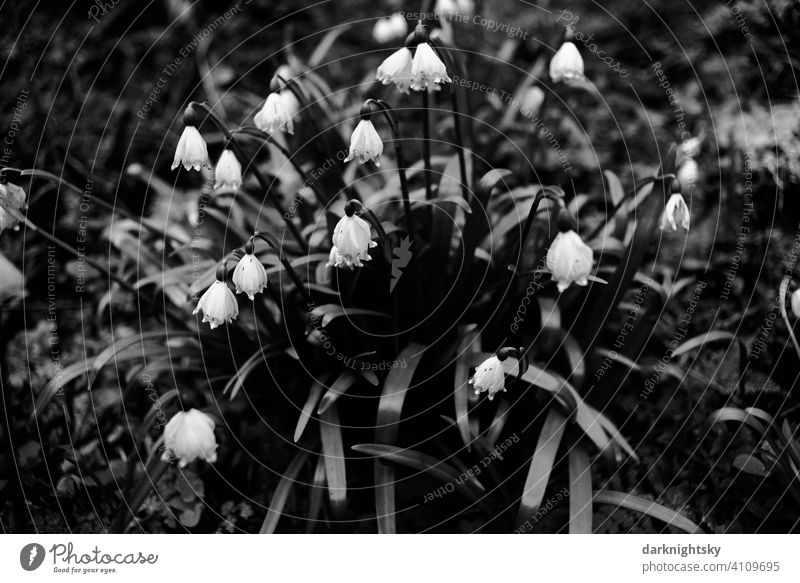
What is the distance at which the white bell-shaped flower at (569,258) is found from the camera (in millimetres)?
2295

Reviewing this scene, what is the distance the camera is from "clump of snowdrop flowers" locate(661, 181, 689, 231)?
2.54m

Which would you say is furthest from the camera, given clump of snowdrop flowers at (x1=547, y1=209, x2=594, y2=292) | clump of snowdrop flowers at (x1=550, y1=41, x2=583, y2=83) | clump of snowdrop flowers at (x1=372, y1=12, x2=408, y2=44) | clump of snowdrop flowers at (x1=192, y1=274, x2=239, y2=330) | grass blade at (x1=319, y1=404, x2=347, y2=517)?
clump of snowdrop flowers at (x1=372, y1=12, x2=408, y2=44)

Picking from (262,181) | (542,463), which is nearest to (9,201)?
(262,181)

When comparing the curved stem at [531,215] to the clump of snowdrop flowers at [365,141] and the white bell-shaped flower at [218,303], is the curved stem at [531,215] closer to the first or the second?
the clump of snowdrop flowers at [365,141]

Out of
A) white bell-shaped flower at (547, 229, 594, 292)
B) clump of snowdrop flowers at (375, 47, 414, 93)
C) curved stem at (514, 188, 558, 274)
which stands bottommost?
white bell-shaped flower at (547, 229, 594, 292)

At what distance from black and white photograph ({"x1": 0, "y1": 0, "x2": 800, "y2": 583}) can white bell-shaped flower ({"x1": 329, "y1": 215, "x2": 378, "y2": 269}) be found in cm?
1

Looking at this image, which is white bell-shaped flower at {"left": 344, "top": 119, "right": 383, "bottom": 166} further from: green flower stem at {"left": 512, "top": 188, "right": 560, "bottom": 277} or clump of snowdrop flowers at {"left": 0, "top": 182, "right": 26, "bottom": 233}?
clump of snowdrop flowers at {"left": 0, "top": 182, "right": 26, "bottom": 233}

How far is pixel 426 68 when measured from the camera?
8.13 feet

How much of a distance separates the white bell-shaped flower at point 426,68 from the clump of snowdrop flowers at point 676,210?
857 millimetres

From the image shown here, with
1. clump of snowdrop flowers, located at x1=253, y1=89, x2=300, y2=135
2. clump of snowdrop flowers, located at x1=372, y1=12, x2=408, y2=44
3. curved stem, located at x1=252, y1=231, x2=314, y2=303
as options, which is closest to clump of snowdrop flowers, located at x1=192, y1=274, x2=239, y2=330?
curved stem, located at x1=252, y1=231, x2=314, y2=303

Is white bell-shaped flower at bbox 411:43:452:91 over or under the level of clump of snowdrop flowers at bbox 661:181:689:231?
over

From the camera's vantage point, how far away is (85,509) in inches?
117
